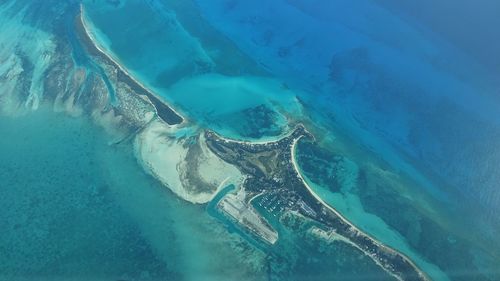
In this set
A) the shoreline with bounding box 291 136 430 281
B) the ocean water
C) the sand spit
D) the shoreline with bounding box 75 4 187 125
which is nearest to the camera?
the shoreline with bounding box 291 136 430 281

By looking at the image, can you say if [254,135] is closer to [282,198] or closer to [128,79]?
[282,198]

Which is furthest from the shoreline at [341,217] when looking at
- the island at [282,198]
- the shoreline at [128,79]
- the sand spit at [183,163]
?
the shoreline at [128,79]

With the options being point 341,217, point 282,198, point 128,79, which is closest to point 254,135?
point 282,198

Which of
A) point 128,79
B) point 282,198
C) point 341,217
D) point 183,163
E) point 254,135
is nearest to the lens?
point 341,217

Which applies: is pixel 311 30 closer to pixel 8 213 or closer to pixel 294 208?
pixel 294 208

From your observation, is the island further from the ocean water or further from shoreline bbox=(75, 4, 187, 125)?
shoreline bbox=(75, 4, 187, 125)

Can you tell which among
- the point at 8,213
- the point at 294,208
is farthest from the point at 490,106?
the point at 8,213

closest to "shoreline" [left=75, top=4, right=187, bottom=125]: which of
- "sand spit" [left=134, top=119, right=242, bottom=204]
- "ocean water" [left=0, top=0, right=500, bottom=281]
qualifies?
"ocean water" [left=0, top=0, right=500, bottom=281]

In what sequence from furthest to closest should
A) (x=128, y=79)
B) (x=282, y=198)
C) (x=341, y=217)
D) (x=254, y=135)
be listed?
(x=128, y=79), (x=254, y=135), (x=282, y=198), (x=341, y=217)
